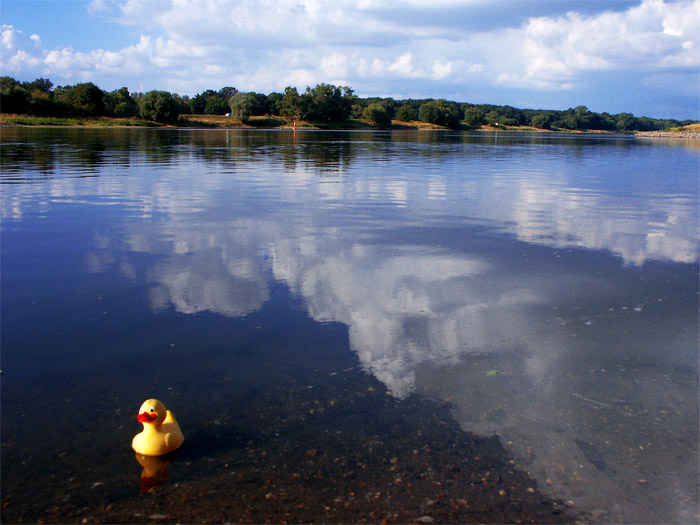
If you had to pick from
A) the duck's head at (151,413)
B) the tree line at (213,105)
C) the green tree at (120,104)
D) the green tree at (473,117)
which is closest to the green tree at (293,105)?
the tree line at (213,105)

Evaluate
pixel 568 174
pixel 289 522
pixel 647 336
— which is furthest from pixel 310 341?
pixel 568 174

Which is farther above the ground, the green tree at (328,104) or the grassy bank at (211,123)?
the green tree at (328,104)

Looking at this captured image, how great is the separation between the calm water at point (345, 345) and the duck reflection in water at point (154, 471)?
9 cm

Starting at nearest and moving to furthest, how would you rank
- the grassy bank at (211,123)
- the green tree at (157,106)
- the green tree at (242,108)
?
the grassy bank at (211,123) → the green tree at (157,106) → the green tree at (242,108)

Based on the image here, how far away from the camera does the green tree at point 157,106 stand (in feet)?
350

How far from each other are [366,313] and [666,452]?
11.4 feet

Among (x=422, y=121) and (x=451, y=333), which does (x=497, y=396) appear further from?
(x=422, y=121)

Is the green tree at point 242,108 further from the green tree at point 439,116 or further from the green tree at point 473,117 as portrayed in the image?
the green tree at point 473,117

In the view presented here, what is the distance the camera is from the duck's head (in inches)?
158

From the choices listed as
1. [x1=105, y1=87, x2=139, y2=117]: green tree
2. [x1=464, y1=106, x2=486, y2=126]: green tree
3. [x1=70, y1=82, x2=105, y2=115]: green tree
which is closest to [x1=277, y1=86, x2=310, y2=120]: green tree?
[x1=105, y1=87, x2=139, y2=117]: green tree

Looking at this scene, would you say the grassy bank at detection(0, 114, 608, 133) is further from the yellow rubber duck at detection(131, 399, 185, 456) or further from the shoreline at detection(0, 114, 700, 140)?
the yellow rubber duck at detection(131, 399, 185, 456)

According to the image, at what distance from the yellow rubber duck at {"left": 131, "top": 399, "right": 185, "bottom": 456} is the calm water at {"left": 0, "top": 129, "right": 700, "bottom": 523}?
0.15 m

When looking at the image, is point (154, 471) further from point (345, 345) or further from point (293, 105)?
point (293, 105)

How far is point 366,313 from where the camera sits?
671 centimetres
